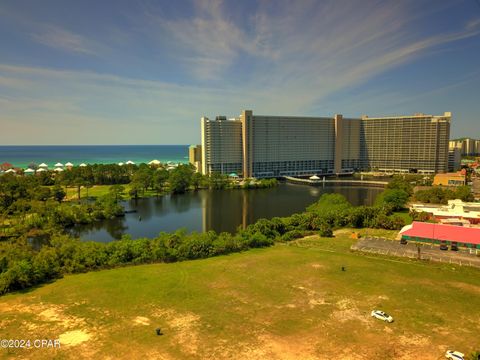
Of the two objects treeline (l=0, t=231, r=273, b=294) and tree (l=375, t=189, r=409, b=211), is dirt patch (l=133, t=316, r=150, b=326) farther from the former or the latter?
tree (l=375, t=189, r=409, b=211)

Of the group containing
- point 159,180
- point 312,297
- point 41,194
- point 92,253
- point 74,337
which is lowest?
point 312,297

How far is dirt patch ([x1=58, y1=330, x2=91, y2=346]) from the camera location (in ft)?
62.6

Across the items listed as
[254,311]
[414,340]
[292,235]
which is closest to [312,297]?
[254,311]

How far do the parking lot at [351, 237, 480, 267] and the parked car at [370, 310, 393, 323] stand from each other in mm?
15393

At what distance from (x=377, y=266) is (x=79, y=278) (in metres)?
29.0

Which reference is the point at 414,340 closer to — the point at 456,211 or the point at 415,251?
the point at 415,251

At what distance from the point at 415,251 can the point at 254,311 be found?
23329 mm

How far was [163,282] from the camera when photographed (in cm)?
2817

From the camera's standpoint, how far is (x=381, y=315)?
21.6m

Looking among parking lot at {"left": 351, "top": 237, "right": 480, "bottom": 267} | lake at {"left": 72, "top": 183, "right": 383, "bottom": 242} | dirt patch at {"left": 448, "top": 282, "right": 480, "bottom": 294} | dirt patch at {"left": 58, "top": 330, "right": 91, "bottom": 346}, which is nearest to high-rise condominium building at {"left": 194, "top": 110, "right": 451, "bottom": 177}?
lake at {"left": 72, "top": 183, "right": 383, "bottom": 242}

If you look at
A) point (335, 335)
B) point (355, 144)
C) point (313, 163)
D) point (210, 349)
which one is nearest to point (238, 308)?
point (210, 349)

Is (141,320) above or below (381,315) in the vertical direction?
below

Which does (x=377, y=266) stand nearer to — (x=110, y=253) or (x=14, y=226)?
(x=110, y=253)

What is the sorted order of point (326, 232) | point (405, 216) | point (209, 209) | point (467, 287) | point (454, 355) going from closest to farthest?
point (454, 355) < point (467, 287) < point (326, 232) < point (405, 216) < point (209, 209)
